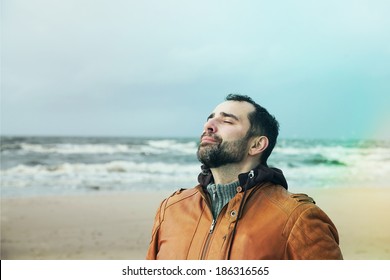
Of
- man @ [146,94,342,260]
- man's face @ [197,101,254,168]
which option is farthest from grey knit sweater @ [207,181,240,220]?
man's face @ [197,101,254,168]

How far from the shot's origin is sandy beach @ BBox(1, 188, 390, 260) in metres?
3.64

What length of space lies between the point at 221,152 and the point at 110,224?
2257 mm

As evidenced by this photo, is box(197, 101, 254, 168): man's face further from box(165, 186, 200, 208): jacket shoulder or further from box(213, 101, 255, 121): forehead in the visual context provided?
box(165, 186, 200, 208): jacket shoulder

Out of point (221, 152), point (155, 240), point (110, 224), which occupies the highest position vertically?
point (221, 152)

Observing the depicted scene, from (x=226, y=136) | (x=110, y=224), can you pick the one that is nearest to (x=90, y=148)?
(x=110, y=224)

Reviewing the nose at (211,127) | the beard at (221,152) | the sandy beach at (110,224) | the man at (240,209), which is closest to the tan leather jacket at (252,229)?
the man at (240,209)

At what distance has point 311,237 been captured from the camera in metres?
1.95

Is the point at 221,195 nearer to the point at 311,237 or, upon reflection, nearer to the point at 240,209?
the point at 240,209

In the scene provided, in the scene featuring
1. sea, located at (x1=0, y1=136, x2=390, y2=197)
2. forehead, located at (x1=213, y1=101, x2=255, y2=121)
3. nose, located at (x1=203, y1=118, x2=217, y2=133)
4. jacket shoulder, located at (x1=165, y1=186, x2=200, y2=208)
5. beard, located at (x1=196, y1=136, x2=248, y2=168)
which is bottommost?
Result: sea, located at (x1=0, y1=136, x2=390, y2=197)

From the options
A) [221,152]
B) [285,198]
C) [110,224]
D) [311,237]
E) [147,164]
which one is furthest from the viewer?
[147,164]

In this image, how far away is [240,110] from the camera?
2.25 meters
